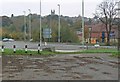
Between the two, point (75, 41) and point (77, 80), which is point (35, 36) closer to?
point (75, 41)

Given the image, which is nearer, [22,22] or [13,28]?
[13,28]

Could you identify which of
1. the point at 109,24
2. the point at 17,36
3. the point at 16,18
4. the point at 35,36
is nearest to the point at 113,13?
the point at 109,24

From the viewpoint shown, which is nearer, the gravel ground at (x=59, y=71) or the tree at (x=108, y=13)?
the gravel ground at (x=59, y=71)

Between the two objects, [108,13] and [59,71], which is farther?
[108,13]

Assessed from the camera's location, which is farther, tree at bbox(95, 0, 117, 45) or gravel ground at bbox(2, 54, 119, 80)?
tree at bbox(95, 0, 117, 45)

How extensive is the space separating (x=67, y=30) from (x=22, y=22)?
112ft

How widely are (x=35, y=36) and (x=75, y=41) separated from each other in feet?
35.5

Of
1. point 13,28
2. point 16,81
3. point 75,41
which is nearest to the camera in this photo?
point 16,81

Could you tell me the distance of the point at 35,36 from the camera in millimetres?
79062

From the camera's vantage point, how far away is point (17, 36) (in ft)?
311

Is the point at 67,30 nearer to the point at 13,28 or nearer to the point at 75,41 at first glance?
the point at 75,41

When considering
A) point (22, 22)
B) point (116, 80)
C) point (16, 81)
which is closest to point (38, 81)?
point (16, 81)

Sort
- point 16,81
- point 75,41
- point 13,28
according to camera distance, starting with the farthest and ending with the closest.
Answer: point 13,28, point 75,41, point 16,81

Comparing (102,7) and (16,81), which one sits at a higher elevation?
(102,7)
